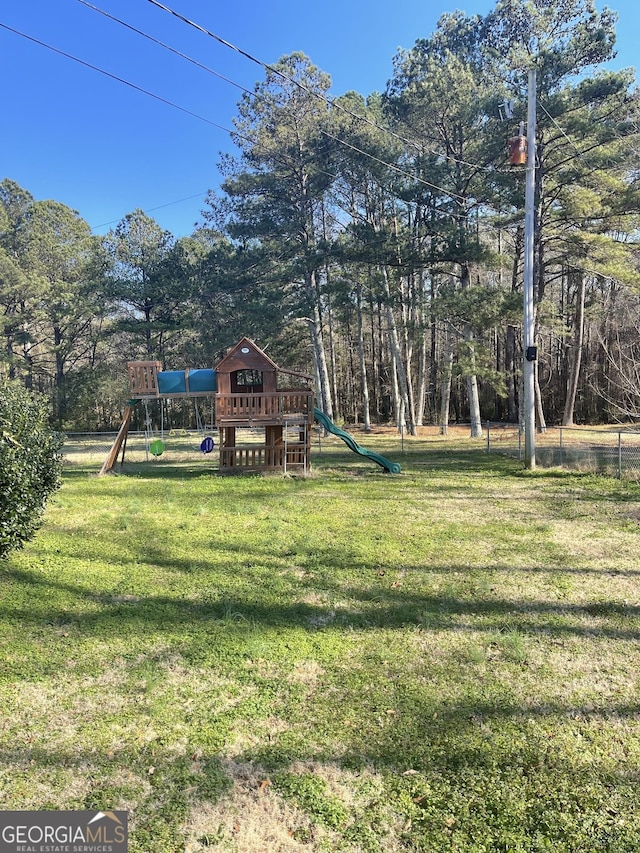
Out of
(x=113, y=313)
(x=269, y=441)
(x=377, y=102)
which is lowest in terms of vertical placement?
(x=269, y=441)

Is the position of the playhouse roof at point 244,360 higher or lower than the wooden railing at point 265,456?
higher

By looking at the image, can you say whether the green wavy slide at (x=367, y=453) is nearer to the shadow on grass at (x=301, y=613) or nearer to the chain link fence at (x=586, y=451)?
the chain link fence at (x=586, y=451)

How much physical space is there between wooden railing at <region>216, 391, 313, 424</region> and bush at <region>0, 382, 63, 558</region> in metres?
4.96

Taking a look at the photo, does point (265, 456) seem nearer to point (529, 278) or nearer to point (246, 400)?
point (246, 400)

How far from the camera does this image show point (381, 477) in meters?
10.7

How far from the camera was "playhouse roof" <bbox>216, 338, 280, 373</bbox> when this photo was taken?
37.5ft

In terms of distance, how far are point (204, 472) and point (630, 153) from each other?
1494cm

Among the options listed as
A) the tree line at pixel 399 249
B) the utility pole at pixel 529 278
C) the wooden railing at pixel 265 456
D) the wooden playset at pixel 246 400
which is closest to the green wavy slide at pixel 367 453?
the wooden playset at pixel 246 400

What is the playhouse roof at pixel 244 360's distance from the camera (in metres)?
11.4

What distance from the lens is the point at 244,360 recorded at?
11.5 m

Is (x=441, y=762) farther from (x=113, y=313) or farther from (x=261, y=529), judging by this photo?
(x=113, y=313)

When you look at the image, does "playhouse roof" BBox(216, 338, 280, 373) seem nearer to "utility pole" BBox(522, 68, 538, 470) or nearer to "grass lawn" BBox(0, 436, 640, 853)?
"grass lawn" BBox(0, 436, 640, 853)

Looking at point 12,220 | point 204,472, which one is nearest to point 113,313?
point 12,220

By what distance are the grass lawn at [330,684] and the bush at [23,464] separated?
53 centimetres
